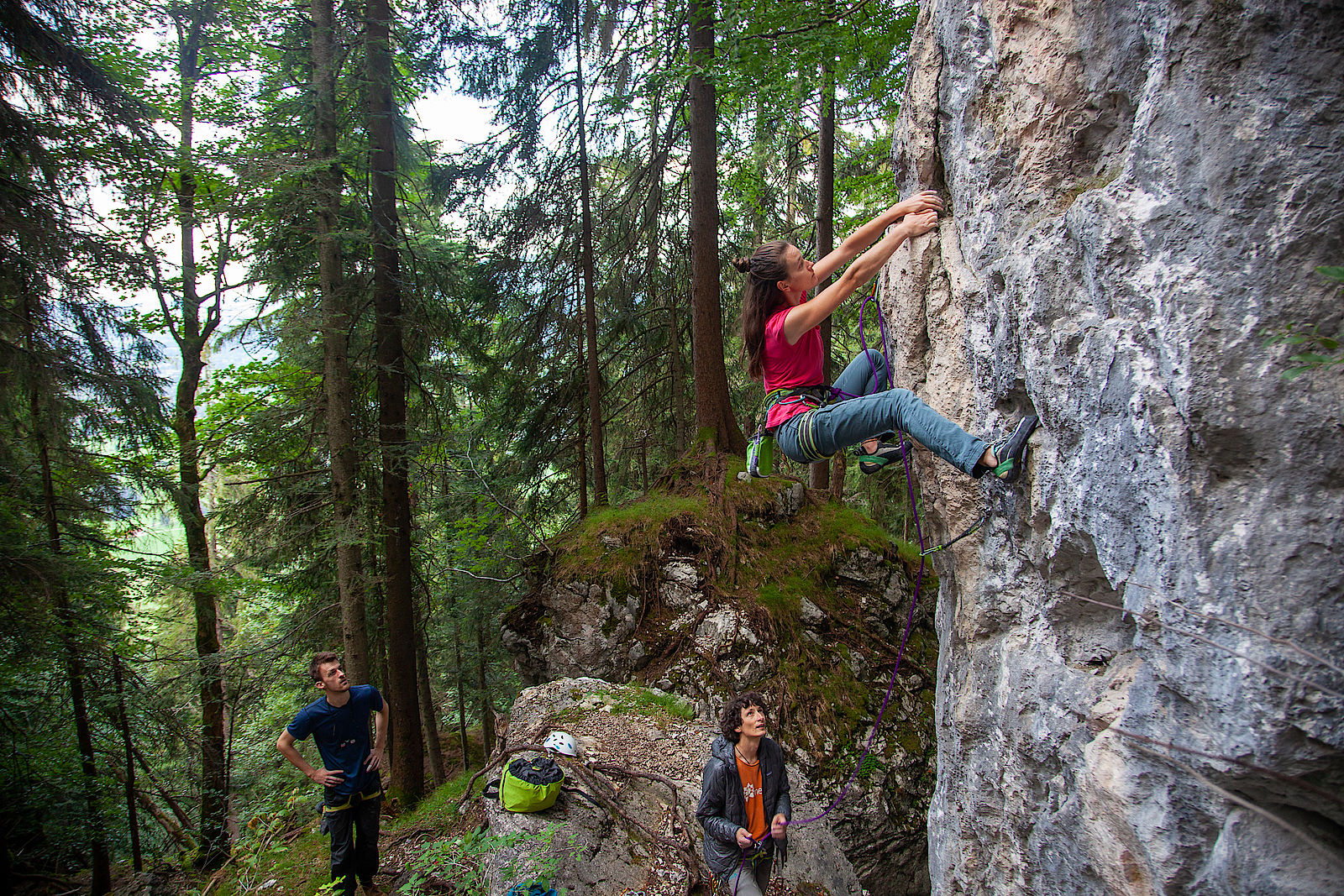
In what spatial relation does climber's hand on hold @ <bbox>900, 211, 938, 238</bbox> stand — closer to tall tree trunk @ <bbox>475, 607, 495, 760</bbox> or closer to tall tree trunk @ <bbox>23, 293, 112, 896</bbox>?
tall tree trunk @ <bbox>23, 293, 112, 896</bbox>

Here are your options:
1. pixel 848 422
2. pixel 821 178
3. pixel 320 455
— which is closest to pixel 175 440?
pixel 320 455

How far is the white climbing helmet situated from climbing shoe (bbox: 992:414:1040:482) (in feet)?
A: 12.4

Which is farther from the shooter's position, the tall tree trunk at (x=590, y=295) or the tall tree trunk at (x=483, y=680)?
the tall tree trunk at (x=483, y=680)

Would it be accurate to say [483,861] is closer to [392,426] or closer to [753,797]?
[753,797]

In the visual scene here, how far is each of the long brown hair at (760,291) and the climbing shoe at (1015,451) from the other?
145cm

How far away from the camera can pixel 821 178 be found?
8.84 metres

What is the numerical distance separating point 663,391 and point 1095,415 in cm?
893

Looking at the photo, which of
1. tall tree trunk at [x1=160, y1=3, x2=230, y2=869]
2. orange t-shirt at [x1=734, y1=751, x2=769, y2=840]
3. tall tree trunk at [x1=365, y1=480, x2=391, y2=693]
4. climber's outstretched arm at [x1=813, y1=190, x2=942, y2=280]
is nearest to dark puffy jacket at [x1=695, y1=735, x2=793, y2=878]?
orange t-shirt at [x1=734, y1=751, x2=769, y2=840]

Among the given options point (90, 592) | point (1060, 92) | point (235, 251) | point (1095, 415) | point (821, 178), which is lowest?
point (90, 592)

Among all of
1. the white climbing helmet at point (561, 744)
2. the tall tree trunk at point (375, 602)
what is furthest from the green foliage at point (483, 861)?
the tall tree trunk at point (375, 602)

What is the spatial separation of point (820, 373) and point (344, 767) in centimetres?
411

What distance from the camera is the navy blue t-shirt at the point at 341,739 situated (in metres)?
4.31

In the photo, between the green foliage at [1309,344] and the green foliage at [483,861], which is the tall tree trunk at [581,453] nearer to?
the green foliage at [483,861]

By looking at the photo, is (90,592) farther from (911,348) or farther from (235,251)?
(911,348)
